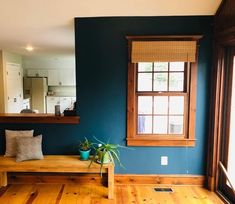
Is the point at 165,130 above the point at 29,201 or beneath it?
above

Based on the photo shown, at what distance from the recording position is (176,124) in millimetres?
3416

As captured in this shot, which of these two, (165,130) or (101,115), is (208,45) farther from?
(101,115)

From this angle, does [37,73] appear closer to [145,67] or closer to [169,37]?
[145,67]

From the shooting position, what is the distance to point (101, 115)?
11.1ft

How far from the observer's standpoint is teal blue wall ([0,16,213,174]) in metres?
3.22

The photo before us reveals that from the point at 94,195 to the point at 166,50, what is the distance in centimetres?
218

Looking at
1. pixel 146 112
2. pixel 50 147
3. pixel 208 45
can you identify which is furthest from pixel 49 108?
pixel 208 45

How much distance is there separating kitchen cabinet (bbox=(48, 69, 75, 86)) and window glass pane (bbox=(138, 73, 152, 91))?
20.9 ft

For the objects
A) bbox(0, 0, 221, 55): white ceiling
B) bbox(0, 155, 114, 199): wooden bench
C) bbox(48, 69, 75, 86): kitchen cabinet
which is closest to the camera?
bbox(0, 0, 221, 55): white ceiling

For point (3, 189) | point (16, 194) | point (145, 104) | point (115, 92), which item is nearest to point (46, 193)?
point (16, 194)

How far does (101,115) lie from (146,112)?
657mm

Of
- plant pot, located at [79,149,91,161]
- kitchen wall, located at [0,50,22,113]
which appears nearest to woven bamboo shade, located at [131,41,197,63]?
plant pot, located at [79,149,91,161]

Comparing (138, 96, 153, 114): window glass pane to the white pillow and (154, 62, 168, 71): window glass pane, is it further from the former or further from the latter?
the white pillow

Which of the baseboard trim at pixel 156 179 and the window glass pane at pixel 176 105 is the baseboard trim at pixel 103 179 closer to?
the baseboard trim at pixel 156 179
